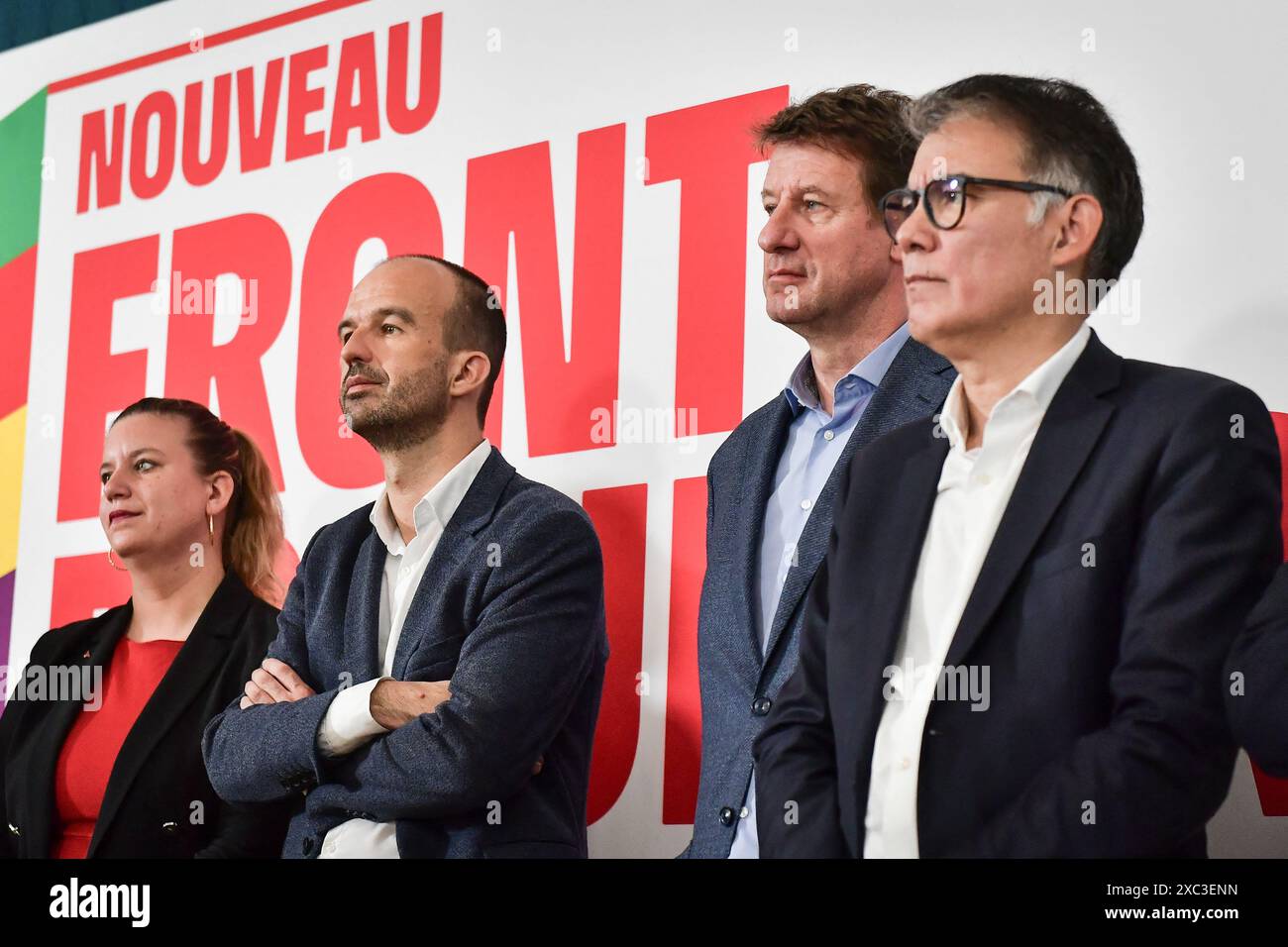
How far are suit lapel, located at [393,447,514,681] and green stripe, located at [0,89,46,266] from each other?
2100 mm

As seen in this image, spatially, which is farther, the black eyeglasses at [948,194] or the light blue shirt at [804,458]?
the light blue shirt at [804,458]

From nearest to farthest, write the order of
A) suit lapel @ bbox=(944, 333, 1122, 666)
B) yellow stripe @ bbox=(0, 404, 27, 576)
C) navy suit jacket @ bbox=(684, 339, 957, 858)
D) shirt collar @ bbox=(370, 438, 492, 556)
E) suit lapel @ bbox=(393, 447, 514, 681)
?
1. suit lapel @ bbox=(944, 333, 1122, 666)
2. navy suit jacket @ bbox=(684, 339, 957, 858)
3. suit lapel @ bbox=(393, 447, 514, 681)
4. shirt collar @ bbox=(370, 438, 492, 556)
5. yellow stripe @ bbox=(0, 404, 27, 576)

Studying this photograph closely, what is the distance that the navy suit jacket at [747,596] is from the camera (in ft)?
10.2

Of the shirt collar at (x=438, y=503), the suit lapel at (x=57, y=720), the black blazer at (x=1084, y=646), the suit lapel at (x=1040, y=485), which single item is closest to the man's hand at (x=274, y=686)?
the shirt collar at (x=438, y=503)

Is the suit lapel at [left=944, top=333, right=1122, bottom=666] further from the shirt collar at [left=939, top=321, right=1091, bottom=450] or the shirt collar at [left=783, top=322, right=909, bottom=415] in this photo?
the shirt collar at [left=783, top=322, right=909, bottom=415]

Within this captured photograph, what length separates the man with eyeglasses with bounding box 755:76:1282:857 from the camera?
99.9 inches

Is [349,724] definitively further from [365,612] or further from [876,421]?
[876,421]

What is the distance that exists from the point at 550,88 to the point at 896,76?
983mm

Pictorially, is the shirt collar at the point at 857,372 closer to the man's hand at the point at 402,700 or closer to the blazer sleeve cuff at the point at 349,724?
the man's hand at the point at 402,700

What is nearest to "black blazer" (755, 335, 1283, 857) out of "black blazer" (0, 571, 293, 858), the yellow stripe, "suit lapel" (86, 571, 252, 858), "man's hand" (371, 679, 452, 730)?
"man's hand" (371, 679, 452, 730)

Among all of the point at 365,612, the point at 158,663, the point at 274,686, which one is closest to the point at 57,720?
the point at 158,663

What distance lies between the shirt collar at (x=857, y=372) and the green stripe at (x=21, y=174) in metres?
2.70

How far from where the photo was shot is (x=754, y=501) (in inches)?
130
